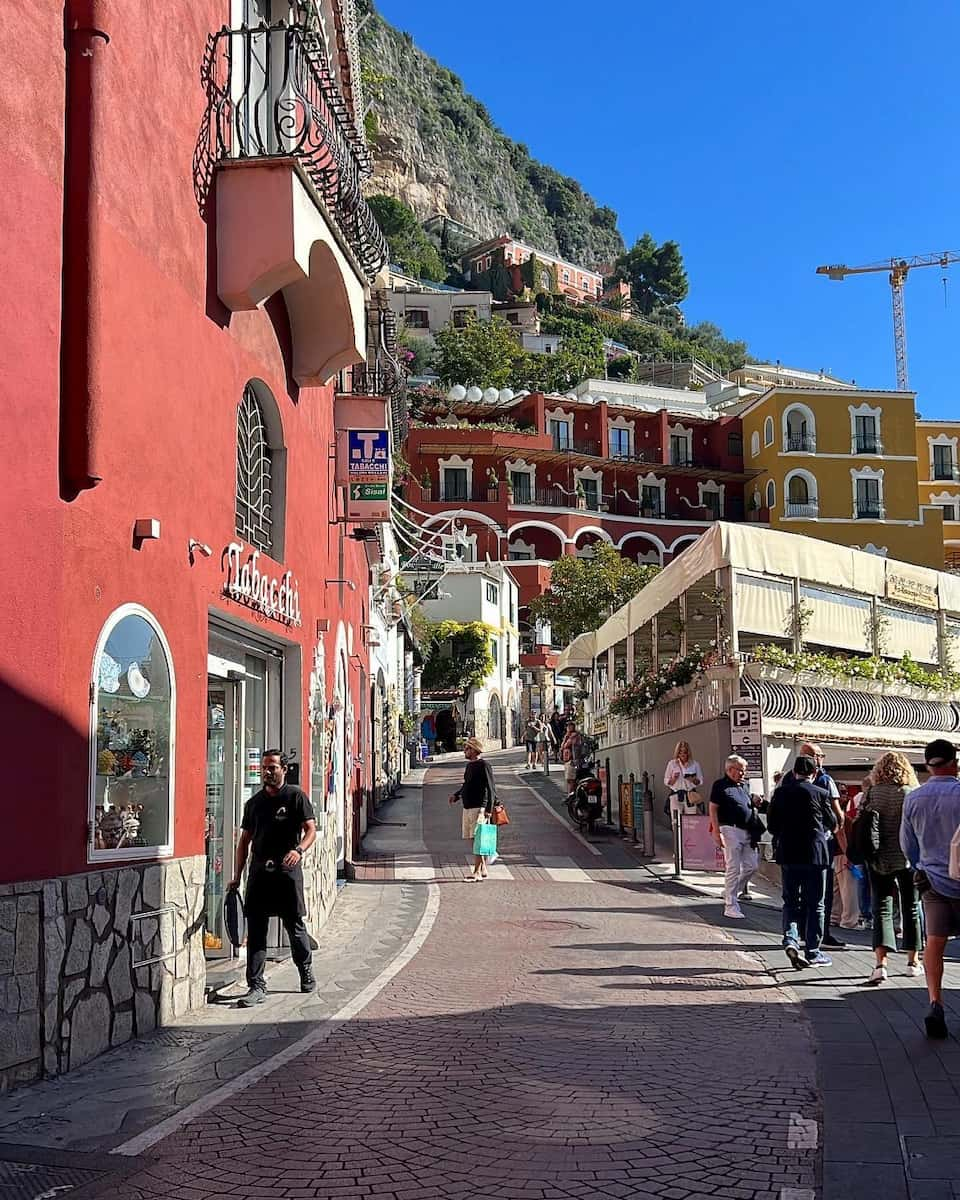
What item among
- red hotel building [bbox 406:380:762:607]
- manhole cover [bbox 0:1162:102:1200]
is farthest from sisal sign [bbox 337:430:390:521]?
red hotel building [bbox 406:380:762:607]

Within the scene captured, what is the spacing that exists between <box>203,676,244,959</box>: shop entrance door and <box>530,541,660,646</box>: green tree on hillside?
4852 cm

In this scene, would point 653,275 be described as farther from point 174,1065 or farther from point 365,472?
point 174,1065

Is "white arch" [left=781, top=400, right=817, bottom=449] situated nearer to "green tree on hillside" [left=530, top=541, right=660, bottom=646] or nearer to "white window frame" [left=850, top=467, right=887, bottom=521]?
"white window frame" [left=850, top=467, right=887, bottom=521]

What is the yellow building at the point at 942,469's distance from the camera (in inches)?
3100

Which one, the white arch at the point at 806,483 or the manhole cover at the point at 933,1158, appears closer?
the manhole cover at the point at 933,1158

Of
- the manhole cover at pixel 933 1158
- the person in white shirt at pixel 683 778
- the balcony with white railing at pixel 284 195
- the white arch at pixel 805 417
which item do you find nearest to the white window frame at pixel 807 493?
the white arch at pixel 805 417

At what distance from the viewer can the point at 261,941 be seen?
941 centimetres

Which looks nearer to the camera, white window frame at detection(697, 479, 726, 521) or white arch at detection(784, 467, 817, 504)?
white arch at detection(784, 467, 817, 504)

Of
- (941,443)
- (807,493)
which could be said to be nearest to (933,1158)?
(807,493)

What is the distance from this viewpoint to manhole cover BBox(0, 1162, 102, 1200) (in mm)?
5191

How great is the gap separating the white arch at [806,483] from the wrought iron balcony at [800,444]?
992 millimetres

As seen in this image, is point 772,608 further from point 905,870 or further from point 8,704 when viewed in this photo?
point 8,704

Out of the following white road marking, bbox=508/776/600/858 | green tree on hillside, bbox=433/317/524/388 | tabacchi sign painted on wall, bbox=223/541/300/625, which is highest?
green tree on hillside, bbox=433/317/524/388

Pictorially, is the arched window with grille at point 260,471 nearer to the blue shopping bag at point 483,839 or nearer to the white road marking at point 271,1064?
the white road marking at point 271,1064
